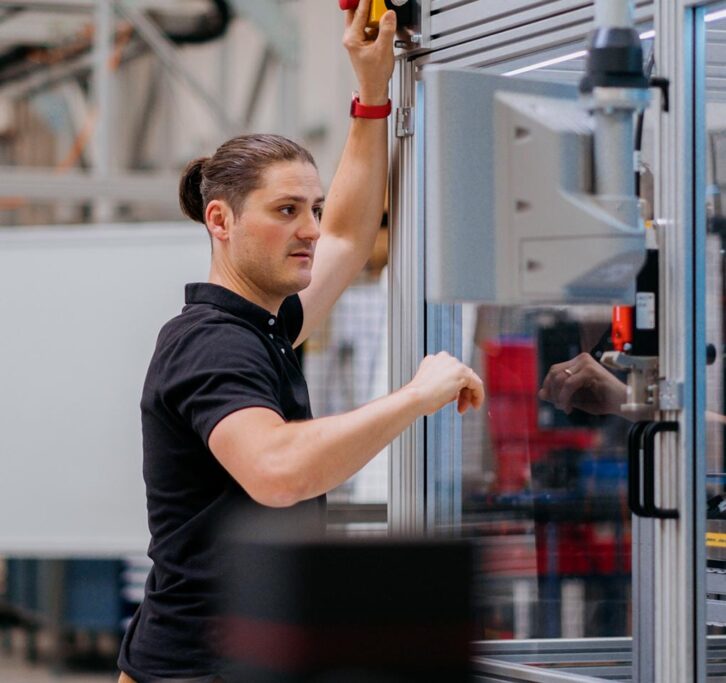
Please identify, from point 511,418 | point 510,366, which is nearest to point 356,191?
point 510,366

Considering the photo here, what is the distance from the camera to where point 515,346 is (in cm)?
265

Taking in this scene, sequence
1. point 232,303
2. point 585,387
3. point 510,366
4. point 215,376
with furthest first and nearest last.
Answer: point 510,366
point 585,387
point 232,303
point 215,376

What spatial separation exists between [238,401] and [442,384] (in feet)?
0.98

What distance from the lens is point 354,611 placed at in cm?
98

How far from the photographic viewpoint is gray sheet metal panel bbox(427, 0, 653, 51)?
2.08 metres

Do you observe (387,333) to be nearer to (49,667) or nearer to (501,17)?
(501,17)

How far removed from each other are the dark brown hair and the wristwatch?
0.72 feet

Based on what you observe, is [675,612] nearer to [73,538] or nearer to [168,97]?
[73,538]

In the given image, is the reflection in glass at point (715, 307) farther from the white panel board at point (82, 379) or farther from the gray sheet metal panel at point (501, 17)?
the white panel board at point (82, 379)

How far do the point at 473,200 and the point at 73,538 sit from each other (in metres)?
3.83

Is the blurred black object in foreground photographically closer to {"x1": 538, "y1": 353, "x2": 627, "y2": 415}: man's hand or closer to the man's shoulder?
the man's shoulder

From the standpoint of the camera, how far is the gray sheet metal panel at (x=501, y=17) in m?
2.08

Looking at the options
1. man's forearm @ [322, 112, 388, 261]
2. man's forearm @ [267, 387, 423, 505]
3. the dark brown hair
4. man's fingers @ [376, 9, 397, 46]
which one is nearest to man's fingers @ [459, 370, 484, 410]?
man's forearm @ [267, 387, 423, 505]

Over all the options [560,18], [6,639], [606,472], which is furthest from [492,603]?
[6,639]
